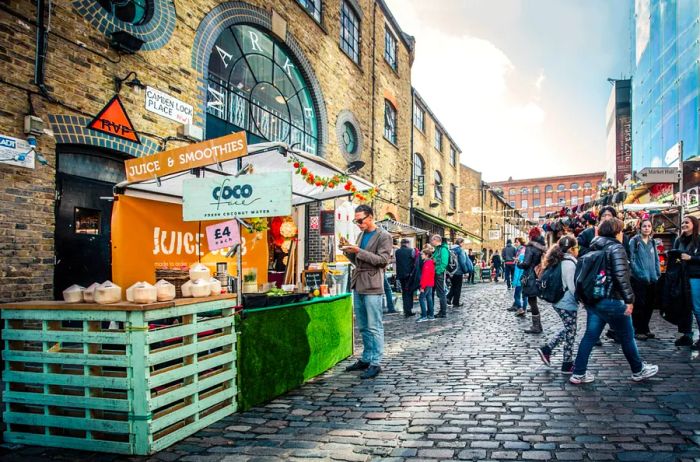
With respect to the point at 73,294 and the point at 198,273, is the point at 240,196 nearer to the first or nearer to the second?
the point at 198,273

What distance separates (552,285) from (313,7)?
10.9 m

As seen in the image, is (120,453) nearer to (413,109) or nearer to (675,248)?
(675,248)

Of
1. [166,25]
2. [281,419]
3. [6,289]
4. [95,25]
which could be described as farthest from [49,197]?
[281,419]

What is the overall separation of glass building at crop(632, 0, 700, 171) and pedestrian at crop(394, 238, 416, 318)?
10369mm

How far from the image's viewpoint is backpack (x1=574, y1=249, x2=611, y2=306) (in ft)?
15.1

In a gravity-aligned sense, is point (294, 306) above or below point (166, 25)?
below

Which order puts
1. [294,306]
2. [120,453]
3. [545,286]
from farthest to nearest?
[545,286] < [294,306] < [120,453]

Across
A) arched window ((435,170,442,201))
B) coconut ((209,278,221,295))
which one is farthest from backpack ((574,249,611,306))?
arched window ((435,170,442,201))

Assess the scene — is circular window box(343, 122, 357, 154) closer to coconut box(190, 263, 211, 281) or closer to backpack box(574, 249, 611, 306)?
backpack box(574, 249, 611, 306)

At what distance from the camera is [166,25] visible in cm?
792

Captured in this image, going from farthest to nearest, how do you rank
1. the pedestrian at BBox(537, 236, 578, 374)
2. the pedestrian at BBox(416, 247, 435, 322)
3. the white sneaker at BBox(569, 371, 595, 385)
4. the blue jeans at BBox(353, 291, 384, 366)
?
the pedestrian at BBox(416, 247, 435, 322)
the blue jeans at BBox(353, 291, 384, 366)
the pedestrian at BBox(537, 236, 578, 374)
the white sneaker at BBox(569, 371, 595, 385)

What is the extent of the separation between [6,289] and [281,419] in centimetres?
384

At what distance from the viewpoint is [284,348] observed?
4.72 meters

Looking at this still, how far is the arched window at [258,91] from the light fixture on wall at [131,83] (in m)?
1.86
